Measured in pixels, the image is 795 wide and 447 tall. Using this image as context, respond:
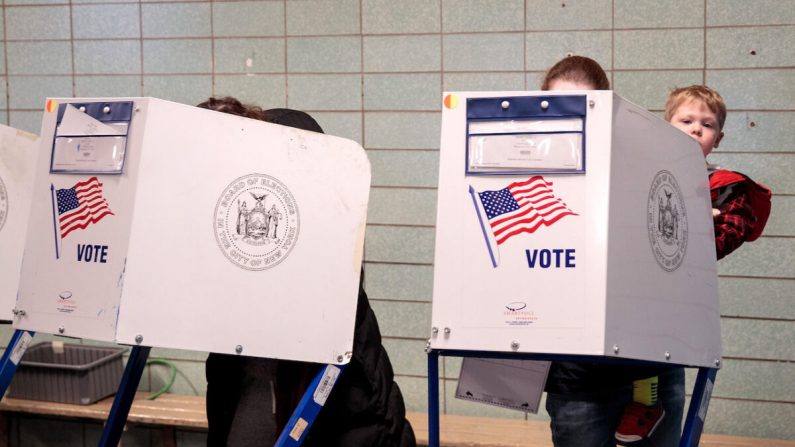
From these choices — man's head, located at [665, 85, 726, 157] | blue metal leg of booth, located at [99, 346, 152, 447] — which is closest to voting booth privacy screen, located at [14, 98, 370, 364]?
blue metal leg of booth, located at [99, 346, 152, 447]

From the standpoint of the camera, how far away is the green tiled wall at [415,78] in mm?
2754

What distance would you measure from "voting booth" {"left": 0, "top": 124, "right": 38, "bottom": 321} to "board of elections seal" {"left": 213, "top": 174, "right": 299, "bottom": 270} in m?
0.73

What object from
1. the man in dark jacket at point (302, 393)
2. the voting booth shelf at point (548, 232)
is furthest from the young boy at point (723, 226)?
the man in dark jacket at point (302, 393)

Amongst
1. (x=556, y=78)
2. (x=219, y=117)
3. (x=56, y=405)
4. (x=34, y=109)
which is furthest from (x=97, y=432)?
(x=556, y=78)

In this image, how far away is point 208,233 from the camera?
4.93 ft

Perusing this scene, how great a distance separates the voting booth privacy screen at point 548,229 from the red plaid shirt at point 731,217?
0.37 meters

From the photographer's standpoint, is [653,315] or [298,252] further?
[298,252]

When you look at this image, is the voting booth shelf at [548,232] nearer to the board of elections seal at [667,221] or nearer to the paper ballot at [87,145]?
the board of elections seal at [667,221]

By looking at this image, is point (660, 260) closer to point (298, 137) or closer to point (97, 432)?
point (298, 137)

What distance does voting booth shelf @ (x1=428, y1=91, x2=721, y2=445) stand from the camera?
1.27 metres

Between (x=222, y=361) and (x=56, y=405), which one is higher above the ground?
(x=222, y=361)

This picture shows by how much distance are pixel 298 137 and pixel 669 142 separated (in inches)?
25.9

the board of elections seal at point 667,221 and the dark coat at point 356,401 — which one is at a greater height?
the board of elections seal at point 667,221

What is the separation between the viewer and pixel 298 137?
1.53 metres
